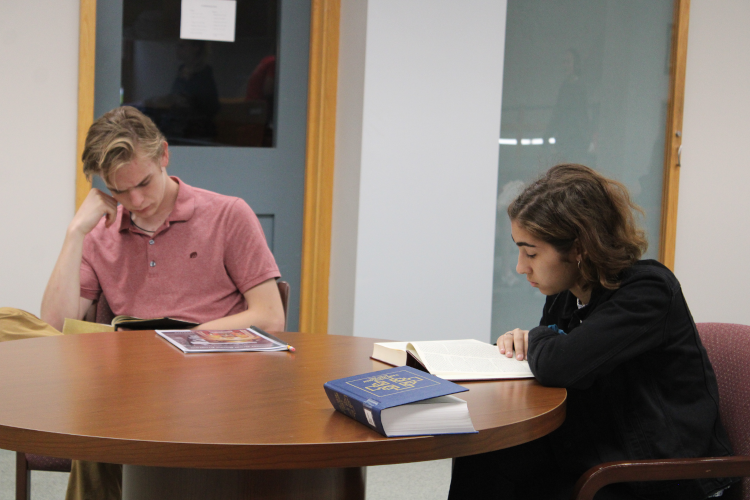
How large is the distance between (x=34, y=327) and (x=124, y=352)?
48cm

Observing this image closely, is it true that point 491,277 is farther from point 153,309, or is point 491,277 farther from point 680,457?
point 680,457

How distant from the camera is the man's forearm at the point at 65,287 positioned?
207 cm

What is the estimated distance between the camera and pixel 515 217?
5.04 feet

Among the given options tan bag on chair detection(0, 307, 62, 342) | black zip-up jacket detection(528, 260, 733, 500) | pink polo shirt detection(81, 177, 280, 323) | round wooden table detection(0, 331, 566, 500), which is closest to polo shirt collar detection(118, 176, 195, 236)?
pink polo shirt detection(81, 177, 280, 323)

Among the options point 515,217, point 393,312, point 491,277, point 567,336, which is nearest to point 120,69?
point 393,312

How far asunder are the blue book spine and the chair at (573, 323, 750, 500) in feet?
1.53

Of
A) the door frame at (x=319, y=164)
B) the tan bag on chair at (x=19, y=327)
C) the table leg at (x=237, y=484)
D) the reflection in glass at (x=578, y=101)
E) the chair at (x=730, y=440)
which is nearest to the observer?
the table leg at (x=237, y=484)

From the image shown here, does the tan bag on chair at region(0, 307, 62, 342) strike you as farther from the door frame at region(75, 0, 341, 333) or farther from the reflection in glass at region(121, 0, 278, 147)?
the door frame at region(75, 0, 341, 333)

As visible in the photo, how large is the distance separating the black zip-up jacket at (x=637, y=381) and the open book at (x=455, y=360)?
0.24 ft

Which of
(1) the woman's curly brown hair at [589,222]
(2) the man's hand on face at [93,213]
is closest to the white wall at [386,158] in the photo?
(2) the man's hand on face at [93,213]

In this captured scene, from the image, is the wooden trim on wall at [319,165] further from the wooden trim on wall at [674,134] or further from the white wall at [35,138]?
the wooden trim on wall at [674,134]

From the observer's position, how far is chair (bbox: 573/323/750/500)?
1.24 metres

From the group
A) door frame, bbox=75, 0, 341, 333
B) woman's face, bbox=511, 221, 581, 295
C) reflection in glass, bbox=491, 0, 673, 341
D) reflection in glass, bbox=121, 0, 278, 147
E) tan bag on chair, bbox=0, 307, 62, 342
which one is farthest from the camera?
reflection in glass, bbox=491, 0, 673, 341

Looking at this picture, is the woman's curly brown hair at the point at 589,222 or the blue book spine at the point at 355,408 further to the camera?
the woman's curly brown hair at the point at 589,222
